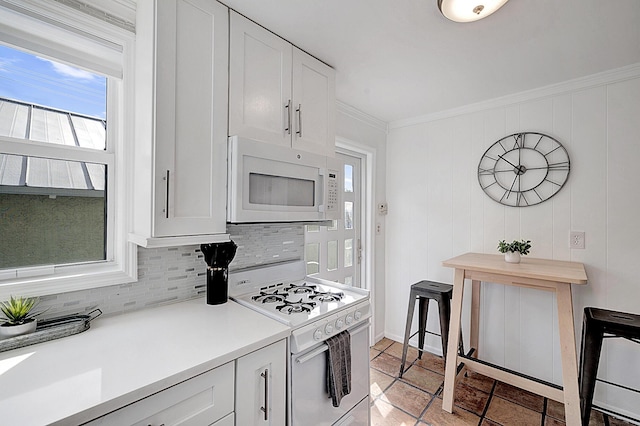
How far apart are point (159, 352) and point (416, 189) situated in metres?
2.61

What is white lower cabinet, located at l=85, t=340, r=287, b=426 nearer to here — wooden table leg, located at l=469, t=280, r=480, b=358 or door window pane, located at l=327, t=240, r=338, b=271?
door window pane, located at l=327, t=240, r=338, b=271

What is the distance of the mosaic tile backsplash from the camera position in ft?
4.24

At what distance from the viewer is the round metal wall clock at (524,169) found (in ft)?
7.36

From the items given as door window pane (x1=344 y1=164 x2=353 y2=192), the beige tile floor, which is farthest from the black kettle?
door window pane (x1=344 y1=164 x2=353 y2=192)

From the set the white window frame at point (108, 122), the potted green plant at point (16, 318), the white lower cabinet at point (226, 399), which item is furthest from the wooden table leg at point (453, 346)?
the potted green plant at point (16, 318)

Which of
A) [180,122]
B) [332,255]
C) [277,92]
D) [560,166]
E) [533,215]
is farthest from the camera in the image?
[332,255]

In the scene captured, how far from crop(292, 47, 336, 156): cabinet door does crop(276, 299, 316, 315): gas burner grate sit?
901mm

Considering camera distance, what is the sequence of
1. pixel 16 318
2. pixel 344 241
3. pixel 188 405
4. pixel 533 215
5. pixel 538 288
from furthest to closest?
pixel 344 241 → pixel 533 215 → pixel 538 288 → pixel 16 318 → pixel 188 405

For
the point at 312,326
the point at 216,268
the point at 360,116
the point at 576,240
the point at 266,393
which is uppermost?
the point at 360,116

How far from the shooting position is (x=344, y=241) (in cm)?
290

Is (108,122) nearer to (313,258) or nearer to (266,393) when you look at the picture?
(266,393)

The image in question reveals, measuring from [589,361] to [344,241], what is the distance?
189 centimetres

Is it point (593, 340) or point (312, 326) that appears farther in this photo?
point (593, 340)

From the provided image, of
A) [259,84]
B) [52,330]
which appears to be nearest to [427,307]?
[259,84]
